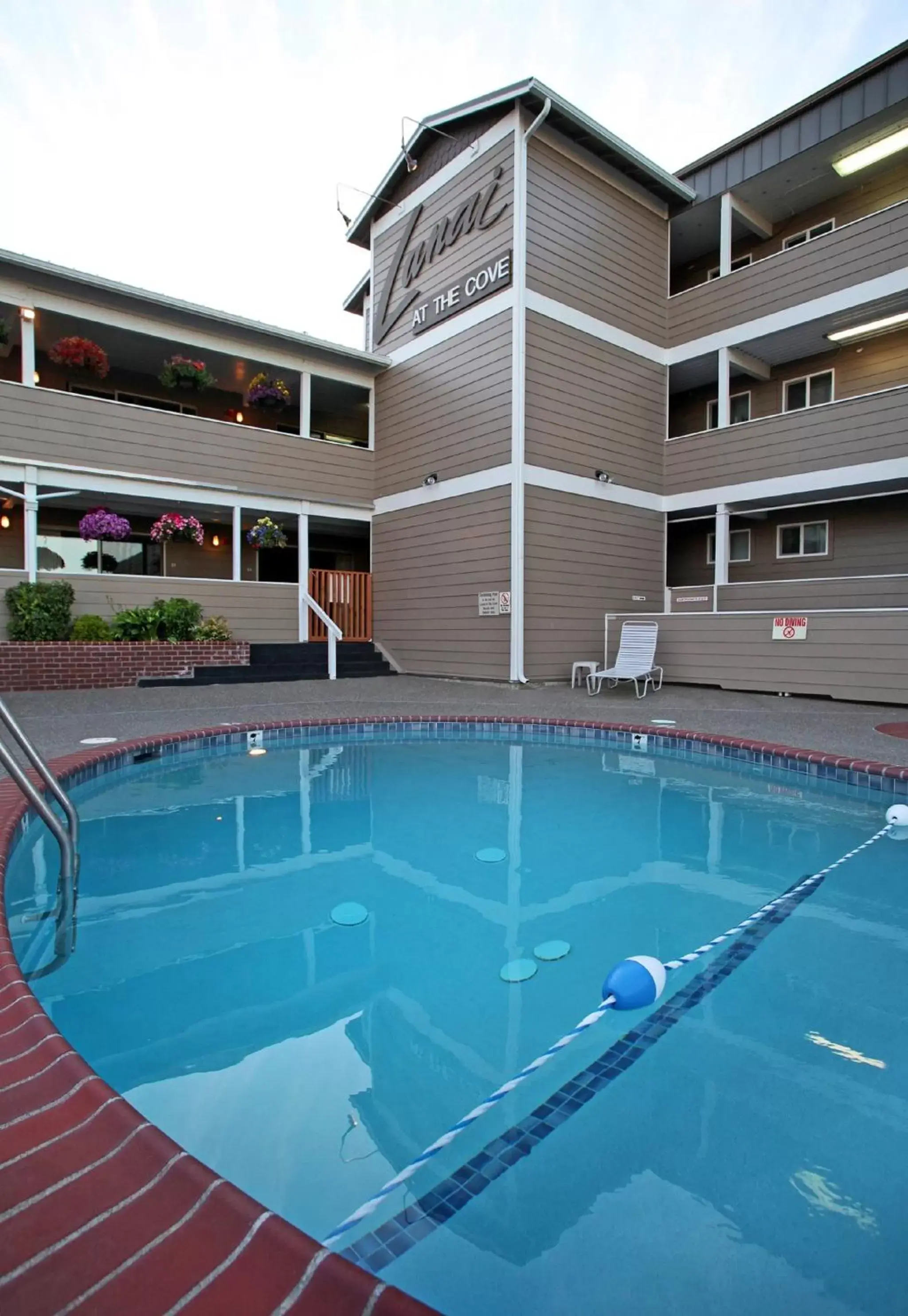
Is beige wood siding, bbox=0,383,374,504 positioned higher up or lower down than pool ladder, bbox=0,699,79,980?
higher up

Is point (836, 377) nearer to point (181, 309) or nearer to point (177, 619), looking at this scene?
point (181, 309)

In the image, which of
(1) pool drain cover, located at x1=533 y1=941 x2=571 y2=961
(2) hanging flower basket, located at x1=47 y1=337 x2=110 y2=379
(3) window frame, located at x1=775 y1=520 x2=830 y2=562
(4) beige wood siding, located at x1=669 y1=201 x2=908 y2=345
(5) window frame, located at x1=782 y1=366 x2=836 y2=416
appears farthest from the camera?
(3) window frame, located at x1=775 y1=520 x2=830 y2=562

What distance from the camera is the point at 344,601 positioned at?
11781 millimetres

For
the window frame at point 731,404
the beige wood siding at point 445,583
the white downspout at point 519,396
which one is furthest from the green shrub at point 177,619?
the window frame at point 731,404

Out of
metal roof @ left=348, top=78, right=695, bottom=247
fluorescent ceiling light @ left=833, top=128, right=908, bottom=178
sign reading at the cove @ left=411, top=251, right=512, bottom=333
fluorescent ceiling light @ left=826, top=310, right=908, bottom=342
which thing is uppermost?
metal roof @ left=348, top=78, right=695, bottom=247

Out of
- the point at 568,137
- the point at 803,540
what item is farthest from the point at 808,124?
the point at 803,540

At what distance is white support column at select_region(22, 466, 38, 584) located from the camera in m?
9.05

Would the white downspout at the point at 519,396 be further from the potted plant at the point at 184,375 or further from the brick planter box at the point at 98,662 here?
the potted plant at the point at 184,375

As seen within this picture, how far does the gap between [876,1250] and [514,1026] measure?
3.25ft

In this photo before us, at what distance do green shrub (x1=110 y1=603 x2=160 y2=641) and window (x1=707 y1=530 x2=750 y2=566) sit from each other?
880 cm

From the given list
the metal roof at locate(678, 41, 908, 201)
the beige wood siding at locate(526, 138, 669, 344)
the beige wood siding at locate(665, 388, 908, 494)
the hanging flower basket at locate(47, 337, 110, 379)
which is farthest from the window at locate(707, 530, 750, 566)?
the hanging flower basket at locate(47, 337, 110, 379)

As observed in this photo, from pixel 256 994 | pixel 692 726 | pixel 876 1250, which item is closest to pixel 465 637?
pixel 692 726

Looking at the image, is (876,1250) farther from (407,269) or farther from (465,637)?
(407,269)

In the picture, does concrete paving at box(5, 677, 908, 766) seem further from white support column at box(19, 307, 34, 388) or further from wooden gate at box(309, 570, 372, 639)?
white support column at box(19, 307, 34, 388)
